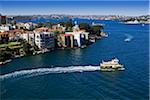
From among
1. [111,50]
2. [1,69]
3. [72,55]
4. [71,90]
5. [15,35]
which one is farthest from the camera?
[15,35]

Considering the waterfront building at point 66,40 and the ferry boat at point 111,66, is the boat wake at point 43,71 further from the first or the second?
the waterfront building at point 66,40

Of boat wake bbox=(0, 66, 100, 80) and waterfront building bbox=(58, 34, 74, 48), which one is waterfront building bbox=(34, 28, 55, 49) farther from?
boat wake bbox=(0, 66, 100, 80)

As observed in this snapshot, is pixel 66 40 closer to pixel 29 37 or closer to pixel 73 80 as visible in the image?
pixel 29 37

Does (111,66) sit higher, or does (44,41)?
(44,41)

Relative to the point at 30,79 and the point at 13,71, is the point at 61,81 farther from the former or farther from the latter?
the point at 13,71

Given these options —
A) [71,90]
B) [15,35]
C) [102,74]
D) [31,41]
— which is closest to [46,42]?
[31,41]

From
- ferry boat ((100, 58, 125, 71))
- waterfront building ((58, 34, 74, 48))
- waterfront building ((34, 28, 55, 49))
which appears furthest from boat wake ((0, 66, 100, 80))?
waterfront building ((58, 34, 74, 48))

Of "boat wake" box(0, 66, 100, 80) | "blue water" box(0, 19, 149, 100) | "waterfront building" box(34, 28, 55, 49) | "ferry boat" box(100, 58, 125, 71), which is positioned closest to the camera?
"blue water" box(0, 19, 149, 100)

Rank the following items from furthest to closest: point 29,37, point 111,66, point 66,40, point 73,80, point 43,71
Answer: point 66,40
point 29,37
point 111,66
point 43,71
point 73,80

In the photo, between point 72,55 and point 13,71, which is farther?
point 72,55

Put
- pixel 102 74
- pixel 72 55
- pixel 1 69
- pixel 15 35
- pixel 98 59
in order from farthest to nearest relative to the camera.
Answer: pixel 15 35 → pixel 72 55 → pixel 98 59 → pixel 1 69 → pixel 102 74

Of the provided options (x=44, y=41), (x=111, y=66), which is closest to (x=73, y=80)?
(x=111, y=66)
